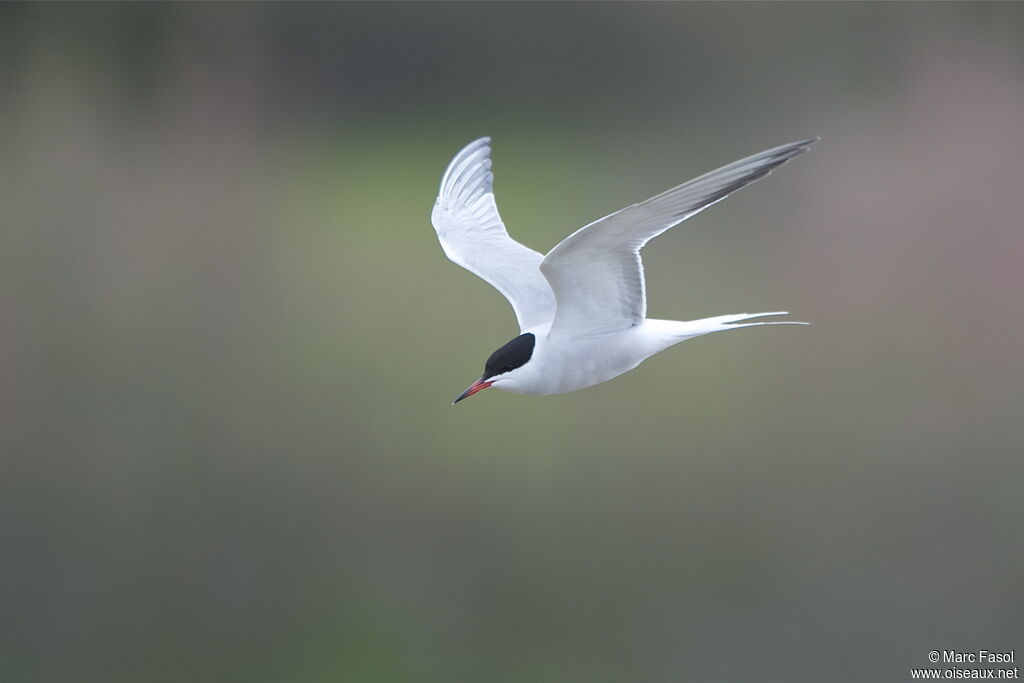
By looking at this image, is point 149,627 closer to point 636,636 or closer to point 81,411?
point 81,411

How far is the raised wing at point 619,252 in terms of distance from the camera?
5.23ft

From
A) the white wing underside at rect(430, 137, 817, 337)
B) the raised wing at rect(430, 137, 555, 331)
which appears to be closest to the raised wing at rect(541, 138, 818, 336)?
the white wing underside at rect(430, 137, 817, 337)

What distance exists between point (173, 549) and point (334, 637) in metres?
0.83

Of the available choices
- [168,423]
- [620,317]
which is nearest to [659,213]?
[620,317]

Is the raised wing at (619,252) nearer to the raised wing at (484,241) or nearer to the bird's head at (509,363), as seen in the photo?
the bird's head at (509,363)

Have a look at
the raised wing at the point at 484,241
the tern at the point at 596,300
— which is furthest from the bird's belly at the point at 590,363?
the raised wing at the point at 484,241

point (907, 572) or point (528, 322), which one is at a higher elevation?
point (528, 322)

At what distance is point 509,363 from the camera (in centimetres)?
193

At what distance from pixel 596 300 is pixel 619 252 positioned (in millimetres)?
106

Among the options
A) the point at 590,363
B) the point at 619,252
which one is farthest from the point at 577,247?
the point at 590,363

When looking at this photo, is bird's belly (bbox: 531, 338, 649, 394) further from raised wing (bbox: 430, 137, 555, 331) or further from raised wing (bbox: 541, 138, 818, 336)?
raised wing (bbox: 430, 137, 555, 331)

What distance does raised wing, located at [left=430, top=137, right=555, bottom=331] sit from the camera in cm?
216

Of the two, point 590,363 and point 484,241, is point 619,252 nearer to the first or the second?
point 590,363

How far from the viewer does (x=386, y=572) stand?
4621mm
